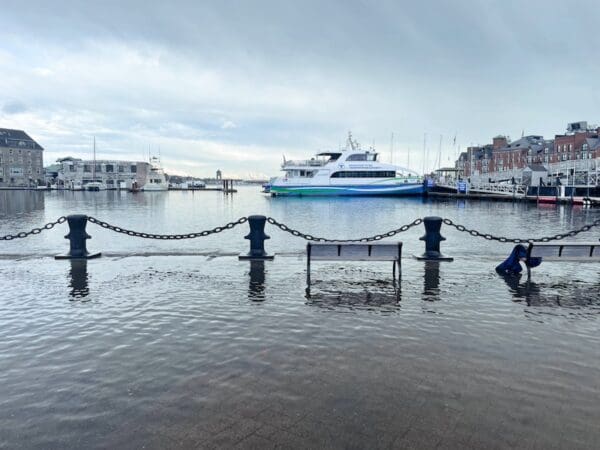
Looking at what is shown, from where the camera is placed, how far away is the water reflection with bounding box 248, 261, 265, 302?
23.8 ft

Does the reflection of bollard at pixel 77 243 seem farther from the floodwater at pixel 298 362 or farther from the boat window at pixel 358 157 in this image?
the boat window at pixel 358 157

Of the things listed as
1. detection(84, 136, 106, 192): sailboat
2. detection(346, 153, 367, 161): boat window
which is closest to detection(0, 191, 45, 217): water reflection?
detection(346, 153, 367, 161): boat window

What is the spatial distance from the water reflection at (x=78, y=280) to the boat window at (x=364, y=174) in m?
67.3

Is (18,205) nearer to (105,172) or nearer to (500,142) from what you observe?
(105,172)

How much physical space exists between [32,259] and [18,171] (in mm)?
133551

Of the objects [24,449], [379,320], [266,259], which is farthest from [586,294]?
[24,449]

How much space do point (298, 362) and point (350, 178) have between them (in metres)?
72.1

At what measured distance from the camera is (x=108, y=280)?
8.53m

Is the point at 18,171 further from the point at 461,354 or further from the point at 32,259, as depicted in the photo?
the point at 461,354

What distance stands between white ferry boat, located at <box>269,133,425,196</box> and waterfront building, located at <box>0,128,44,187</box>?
86.9 metres

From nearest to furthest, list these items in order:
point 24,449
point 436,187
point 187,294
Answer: point 24,449 < point 187,294 < point 436,187

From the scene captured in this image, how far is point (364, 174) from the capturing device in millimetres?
75188

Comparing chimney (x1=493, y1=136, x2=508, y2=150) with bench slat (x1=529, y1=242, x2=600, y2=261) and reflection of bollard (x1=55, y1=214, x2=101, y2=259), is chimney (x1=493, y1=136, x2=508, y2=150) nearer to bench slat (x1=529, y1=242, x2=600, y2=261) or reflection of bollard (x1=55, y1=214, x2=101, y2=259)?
bench slat (x1=529, y1=242, x2=600, y2=261)

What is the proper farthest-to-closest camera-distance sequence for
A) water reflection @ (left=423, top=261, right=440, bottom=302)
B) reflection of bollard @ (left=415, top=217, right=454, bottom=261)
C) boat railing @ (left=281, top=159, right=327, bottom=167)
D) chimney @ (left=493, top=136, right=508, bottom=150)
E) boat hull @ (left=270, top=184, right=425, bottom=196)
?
chimney @ (left=493, top=136, right=508, bottom=150)
boat railing @ (left=281, top=159, right=327, bottom=167)
boat hull @ (left=270, top=184, right=425, bottom=196)
reflection of bollard @ (left=415, top=217, right=454, bottom=261)
water reflection @ (left=423, top=261, right=440, bottom=302)
